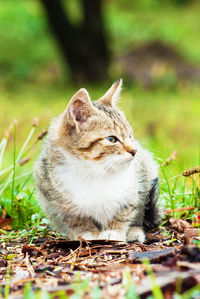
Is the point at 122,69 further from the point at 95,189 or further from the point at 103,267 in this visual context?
the point at 103,267

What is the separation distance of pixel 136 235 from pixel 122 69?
33.4 ft

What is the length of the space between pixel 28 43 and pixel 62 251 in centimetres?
1535

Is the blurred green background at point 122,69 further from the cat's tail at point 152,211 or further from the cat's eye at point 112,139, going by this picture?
the cat's eye at point 112,139

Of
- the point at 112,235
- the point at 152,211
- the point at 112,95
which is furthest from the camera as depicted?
the point at 112,95

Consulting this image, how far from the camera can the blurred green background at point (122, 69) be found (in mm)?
9180

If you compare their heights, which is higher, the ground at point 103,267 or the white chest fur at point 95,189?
the white chest fur at point 95,189

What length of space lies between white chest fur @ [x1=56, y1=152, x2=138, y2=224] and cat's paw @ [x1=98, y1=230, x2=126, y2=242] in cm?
9

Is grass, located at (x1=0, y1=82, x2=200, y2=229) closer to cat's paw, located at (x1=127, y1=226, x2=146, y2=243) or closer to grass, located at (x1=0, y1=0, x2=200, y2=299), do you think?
grass, located at (x1=0, y1=0, x2=200, y2=299)


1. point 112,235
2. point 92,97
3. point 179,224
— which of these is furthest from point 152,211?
point 92,97

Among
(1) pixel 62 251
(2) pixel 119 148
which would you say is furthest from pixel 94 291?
(2) pixel 119 148

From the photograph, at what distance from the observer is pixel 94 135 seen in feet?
11.6

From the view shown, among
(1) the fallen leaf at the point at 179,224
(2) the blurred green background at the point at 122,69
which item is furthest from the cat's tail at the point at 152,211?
(2) the blurred green background at the point at 122,69

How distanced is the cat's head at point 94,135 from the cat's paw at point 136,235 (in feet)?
1.91

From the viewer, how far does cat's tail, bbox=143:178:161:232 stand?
3.70 m
